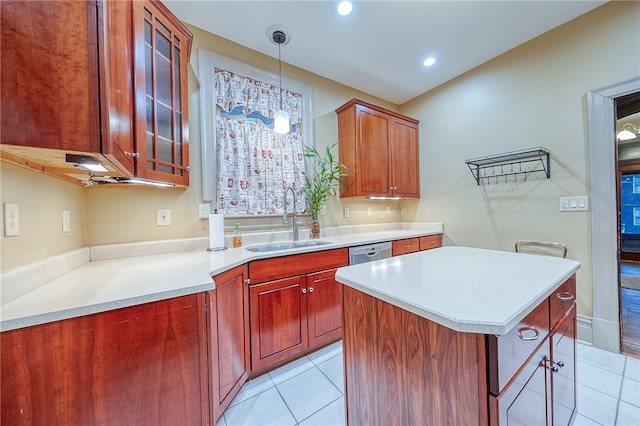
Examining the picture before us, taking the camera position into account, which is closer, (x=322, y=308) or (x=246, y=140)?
(x=322, y=308)

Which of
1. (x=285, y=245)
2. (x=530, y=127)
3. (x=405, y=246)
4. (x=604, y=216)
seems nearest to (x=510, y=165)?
(x=530, y=127)

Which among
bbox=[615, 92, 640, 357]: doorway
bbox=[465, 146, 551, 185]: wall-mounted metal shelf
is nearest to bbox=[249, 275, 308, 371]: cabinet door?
bbox=[465, 146, 551, 185]: wall-mounted metal shelf

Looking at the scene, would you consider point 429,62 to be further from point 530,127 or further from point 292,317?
point 292,317

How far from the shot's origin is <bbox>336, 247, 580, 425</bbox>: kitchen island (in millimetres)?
611

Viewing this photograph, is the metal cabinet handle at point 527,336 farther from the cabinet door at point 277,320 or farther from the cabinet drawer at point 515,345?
the cabinet door at point 277,320

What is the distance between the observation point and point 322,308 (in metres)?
1.87

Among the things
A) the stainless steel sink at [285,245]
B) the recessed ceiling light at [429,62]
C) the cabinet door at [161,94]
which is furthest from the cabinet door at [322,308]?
the recessed ceiling light at [429,62]

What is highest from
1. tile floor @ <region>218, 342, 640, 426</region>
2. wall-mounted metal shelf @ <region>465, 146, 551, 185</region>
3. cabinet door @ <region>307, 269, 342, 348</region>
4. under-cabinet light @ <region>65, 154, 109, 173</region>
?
wall-mounted metal shelf @ <region>465, 146, 551, 185</region>

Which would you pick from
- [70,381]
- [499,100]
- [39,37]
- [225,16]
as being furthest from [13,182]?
[499,100]

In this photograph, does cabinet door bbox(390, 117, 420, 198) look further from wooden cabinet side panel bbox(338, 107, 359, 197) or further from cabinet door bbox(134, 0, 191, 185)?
cabinet door bbox(134, 0, 191, 185)

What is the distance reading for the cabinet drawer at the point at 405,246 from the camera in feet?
7.95

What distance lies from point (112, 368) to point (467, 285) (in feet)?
4.27

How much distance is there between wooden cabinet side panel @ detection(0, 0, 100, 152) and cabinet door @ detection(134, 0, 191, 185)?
0.45m

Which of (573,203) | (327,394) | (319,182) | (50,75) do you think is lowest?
(327,394)
